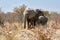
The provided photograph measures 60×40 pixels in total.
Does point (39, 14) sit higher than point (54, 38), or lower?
higher

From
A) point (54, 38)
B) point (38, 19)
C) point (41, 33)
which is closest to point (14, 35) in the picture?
point (41, 33)

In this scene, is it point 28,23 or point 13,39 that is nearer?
point 13,39

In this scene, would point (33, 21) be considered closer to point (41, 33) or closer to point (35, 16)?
point (35, 16)

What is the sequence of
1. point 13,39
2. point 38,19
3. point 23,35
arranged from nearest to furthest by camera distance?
point 13,39 → point 23,35 → point 38,19

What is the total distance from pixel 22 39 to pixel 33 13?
7153 millimetres

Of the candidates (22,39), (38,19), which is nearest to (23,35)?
(22,39)

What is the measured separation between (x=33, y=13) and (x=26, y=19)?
659 mm

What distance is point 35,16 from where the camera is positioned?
611 inches

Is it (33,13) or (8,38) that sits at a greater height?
(33,13)

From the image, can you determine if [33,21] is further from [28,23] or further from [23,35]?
[23,35]

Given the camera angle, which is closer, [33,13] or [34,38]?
[34,38]

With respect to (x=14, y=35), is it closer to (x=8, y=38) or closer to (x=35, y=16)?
(x=8, y=38)

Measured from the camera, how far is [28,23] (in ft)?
51.1

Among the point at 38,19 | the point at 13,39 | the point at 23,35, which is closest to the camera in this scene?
the point at 13,39
